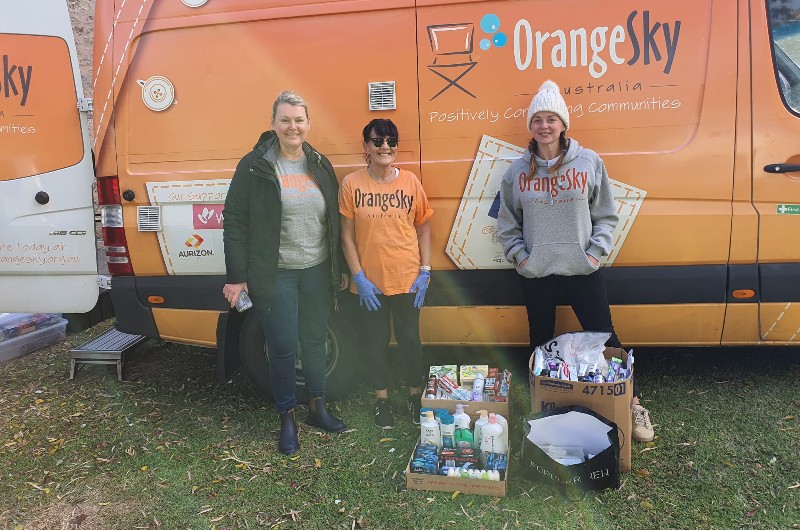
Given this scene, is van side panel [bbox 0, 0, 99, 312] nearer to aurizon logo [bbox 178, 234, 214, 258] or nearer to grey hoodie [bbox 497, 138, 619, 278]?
aurizon logo [bbox 178, 234, 214, 258]

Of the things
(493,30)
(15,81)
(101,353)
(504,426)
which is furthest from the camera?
(101,353)

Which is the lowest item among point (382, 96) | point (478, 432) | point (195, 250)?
point (478, 432)

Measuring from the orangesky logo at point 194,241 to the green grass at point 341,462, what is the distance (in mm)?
999

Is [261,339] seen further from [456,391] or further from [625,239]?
[625,239]

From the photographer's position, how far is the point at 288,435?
9.97 feet

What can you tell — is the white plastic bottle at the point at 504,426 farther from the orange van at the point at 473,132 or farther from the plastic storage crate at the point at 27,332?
the plastic storage crate at the point at 27,332

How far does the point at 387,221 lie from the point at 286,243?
500 millimetres

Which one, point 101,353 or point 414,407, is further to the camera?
point 101,353

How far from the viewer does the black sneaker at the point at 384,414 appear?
10.4ft

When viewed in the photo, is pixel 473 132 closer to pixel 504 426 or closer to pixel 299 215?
pixel 299 215

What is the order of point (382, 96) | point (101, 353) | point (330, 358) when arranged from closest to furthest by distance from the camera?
point (382, 96) < point (330, 358) < point (101, 353)

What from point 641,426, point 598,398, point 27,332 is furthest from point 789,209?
point 27,332

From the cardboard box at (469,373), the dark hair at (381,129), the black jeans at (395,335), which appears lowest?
the cardboard box at (469,373)

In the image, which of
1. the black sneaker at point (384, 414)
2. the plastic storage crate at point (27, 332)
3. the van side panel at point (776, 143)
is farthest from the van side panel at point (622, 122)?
the plastic storage crate at point (27, 332)
